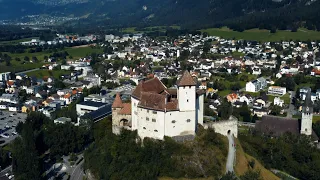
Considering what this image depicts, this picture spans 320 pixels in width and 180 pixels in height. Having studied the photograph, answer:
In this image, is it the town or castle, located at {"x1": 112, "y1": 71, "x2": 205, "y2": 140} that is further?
the town

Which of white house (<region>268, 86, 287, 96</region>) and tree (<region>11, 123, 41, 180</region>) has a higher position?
white house (<region>268, 86, 287, 96</region>)

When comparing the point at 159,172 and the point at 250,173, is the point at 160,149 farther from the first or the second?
the point at 250,173

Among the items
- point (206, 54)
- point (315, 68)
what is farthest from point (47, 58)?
point (315, 68)

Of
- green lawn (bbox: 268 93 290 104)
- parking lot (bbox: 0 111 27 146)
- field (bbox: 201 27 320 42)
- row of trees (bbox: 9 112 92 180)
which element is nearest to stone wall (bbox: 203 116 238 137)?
row of trees (bbox: 9 112 92 180)

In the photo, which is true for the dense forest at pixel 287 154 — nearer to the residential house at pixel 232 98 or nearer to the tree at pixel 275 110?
the tree at pixel 275 110

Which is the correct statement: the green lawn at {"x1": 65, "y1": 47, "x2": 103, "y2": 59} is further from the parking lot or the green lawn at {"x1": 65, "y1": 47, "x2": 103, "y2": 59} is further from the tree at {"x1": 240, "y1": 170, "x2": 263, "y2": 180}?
the tree at {"x1": 240, "y1": 170, "x2": 263, "y2": 180}

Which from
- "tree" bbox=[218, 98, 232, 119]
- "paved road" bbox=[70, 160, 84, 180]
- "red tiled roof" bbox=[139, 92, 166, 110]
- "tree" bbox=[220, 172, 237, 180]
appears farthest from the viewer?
"tree" bbox=[218, 98, 232, 119]
